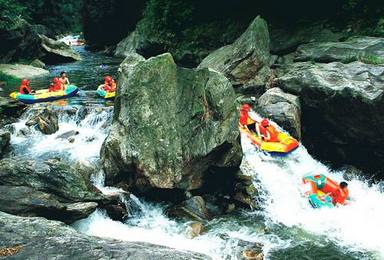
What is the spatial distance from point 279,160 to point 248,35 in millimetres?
7042

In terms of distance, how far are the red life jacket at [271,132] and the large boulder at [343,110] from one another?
1.50 metres

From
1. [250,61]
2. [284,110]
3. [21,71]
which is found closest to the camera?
[284,110]

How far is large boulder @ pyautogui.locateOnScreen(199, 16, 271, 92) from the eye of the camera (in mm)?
16547

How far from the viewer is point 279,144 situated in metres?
12.0

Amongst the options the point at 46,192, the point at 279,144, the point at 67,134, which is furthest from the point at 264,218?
the point at 67,134

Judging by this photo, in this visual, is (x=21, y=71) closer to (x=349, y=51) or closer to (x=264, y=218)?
(x=349, y=51)

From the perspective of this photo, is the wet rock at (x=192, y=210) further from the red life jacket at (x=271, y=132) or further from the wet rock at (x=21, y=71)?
the wet rock at (x=21, y=71)

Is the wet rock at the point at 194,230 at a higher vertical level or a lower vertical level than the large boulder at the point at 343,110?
lower

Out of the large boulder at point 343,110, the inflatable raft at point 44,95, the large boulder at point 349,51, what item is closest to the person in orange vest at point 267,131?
the large boulder at point 343,110

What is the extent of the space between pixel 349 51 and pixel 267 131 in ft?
14.2

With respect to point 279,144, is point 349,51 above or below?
above

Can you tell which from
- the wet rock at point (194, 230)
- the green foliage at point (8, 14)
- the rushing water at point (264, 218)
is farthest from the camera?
the green foliage at point (8, 14)

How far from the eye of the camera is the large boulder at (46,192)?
23.6 feet

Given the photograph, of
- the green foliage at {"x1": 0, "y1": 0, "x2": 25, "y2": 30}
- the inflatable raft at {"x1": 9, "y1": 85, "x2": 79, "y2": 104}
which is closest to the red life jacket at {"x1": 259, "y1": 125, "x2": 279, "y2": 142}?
the inflatable raft at {"x1": 9, "y1": 85, "x2": 79, "y2": 104}
